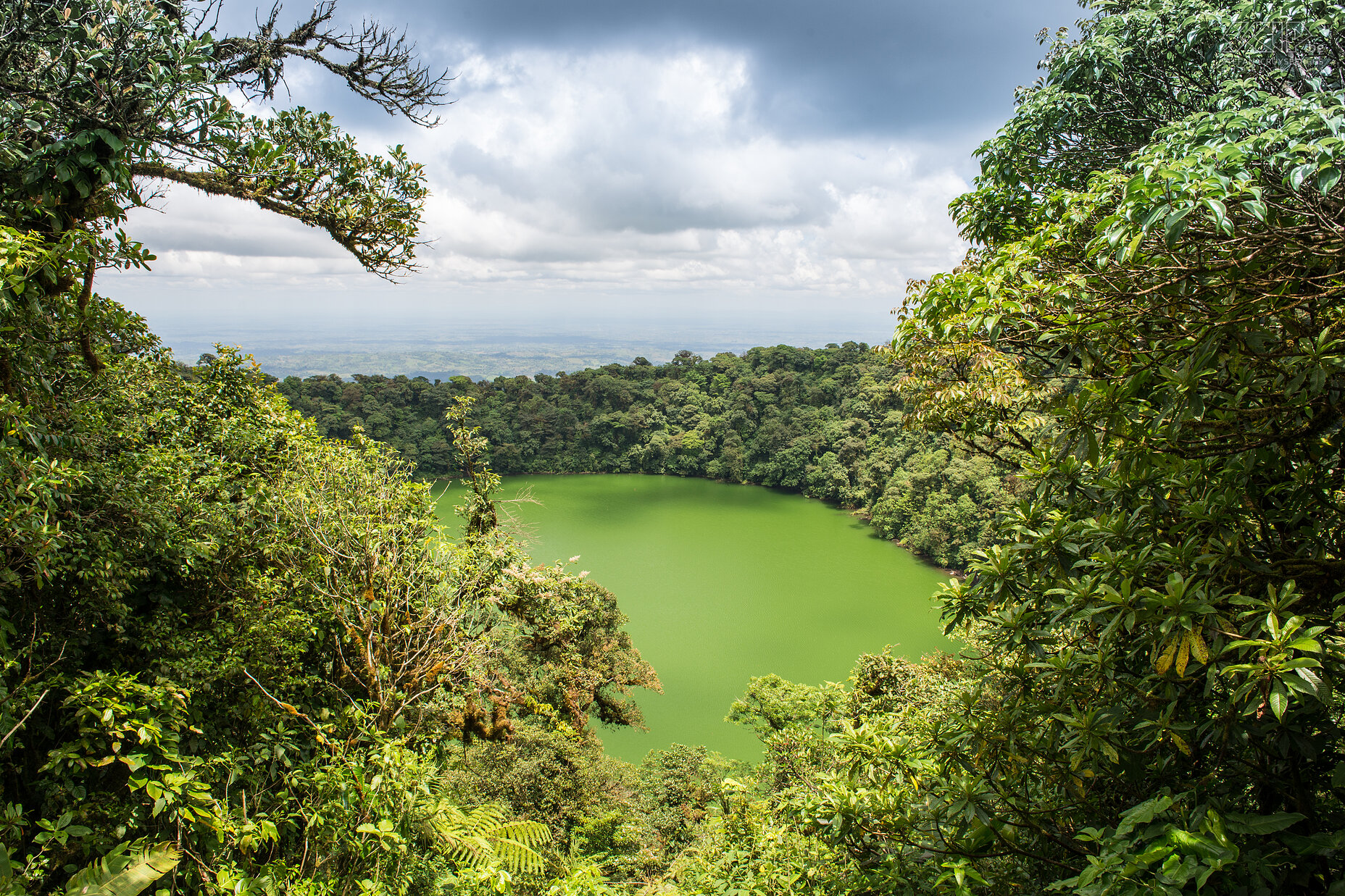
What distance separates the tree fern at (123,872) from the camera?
216 centimetres

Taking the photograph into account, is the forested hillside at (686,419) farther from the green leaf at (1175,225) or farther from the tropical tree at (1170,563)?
the green leaf at (1175,225)

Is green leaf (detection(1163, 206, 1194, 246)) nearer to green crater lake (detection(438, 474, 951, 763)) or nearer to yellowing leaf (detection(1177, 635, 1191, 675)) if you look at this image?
yellowing leaf (detection(1177, 635, 1191, 675))

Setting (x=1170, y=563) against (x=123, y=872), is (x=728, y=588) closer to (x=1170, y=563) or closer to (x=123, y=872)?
(x=123, y=872)

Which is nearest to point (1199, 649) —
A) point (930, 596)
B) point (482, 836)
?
point (930, 596)

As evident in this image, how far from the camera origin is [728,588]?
1975 centimetres

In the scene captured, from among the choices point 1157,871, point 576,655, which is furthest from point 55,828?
point 576,655

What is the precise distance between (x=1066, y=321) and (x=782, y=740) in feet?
19.3

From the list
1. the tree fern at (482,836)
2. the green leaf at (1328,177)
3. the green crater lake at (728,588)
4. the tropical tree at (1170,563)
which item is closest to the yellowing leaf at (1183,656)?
the tropical tree at (1170,563)

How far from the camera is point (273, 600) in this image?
3.77 meters

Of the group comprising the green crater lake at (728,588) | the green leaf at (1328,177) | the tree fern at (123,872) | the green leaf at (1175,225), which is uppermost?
the green leaf at (1328,177)

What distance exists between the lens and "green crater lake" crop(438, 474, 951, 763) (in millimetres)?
13109

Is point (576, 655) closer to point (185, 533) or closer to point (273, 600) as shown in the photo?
point (273, 600)

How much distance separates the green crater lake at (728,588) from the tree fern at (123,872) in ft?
12.6

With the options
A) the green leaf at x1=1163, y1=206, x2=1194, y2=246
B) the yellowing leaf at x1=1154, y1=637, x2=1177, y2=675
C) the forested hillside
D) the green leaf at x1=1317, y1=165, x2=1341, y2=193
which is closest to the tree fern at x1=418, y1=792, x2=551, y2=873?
the yellowing leaf at x1=1154, y1=637, x2=1177, y2=675
